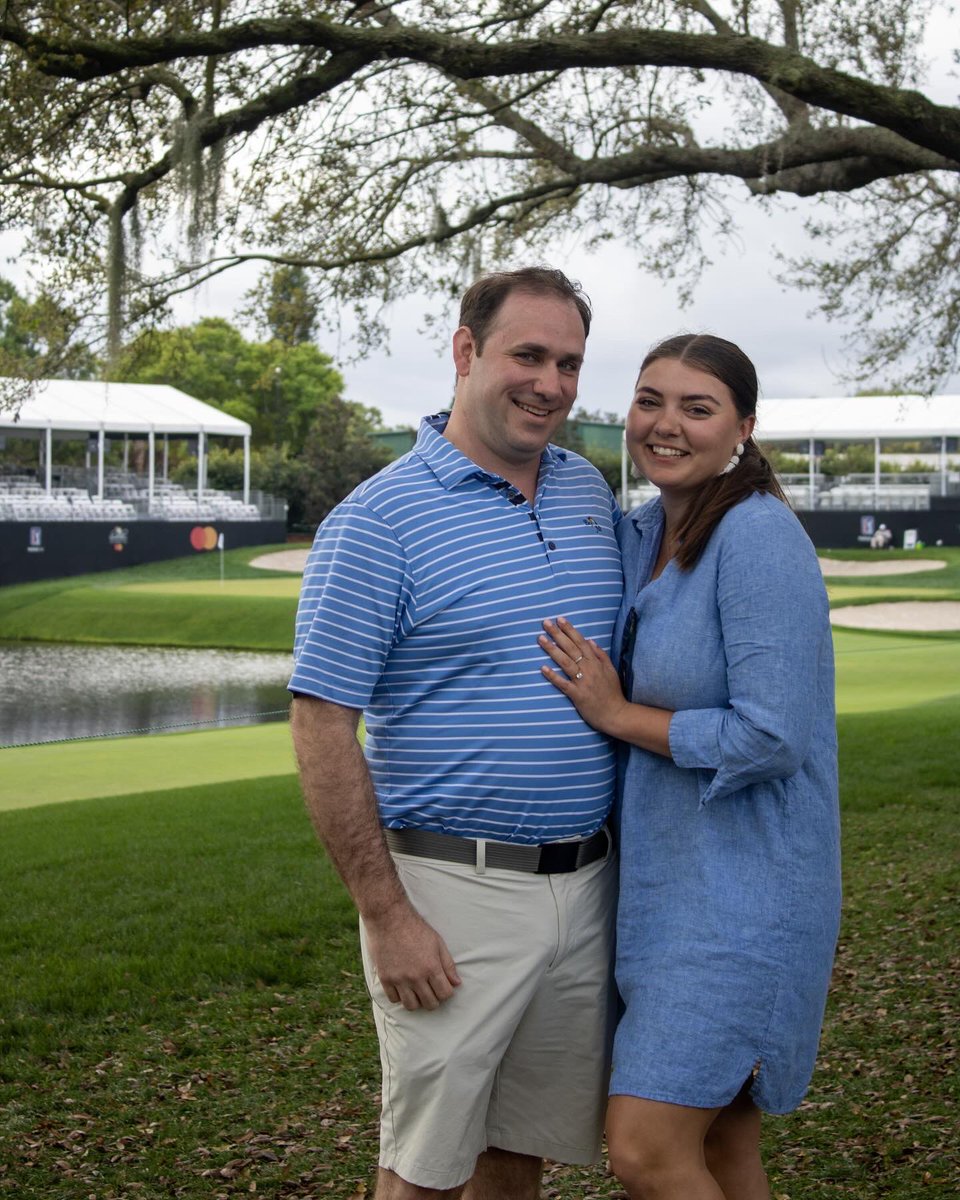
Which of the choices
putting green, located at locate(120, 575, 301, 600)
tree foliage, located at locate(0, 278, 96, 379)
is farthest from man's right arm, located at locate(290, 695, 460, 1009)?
putting green, located at locate(120, 575, 301, 600)

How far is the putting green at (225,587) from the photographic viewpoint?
34625 mm

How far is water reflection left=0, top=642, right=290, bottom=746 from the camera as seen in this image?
685 inches

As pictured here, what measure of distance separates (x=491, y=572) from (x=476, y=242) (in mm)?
7502

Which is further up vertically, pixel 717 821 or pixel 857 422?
pixel 857 422

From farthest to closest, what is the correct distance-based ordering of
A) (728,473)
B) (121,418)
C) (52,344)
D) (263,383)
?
(121,418) → (263,383) → (52,344) → (728,473)

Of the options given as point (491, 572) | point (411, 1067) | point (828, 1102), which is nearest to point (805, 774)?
point (491, 572)

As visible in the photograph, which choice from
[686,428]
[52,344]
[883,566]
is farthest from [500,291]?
[883,566]

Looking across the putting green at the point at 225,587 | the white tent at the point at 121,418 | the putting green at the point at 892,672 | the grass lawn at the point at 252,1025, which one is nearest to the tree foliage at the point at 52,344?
the grass lawn at the point at 252,1025

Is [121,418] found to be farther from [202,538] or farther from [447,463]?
[447,463]

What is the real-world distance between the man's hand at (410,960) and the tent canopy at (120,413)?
43952mm

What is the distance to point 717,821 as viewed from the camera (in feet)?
8.99

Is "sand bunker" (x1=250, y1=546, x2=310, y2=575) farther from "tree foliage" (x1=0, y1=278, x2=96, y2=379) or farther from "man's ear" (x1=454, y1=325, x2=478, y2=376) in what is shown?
"man's ear" (x1=454, y1=325, x2=478, y2=376)

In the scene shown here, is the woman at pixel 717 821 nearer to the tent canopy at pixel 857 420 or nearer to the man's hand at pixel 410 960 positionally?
the man's hand at pixel 410 960

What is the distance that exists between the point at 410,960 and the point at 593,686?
642 millimetres
